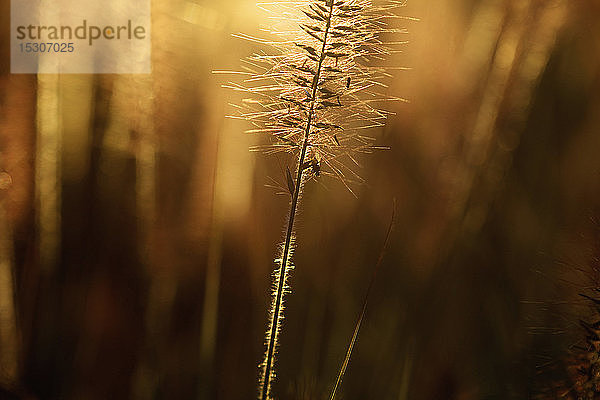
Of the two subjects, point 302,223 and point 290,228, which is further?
point 302,223

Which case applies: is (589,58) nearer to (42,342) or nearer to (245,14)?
(245,14)

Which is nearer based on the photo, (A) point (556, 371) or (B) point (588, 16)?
(A) point (556, 371)

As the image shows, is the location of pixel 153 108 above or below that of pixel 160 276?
above

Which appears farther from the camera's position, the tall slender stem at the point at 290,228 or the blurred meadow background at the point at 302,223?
the blurred meadow background at the point at 302,223

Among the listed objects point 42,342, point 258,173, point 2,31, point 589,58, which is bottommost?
point 42,342

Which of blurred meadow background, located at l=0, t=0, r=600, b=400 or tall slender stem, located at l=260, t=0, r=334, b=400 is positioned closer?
tall slender stem, located at l=260, t=0, r=334, b=400

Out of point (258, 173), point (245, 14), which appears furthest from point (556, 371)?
point (245, 14)

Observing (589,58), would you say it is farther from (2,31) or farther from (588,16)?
(2,31)
